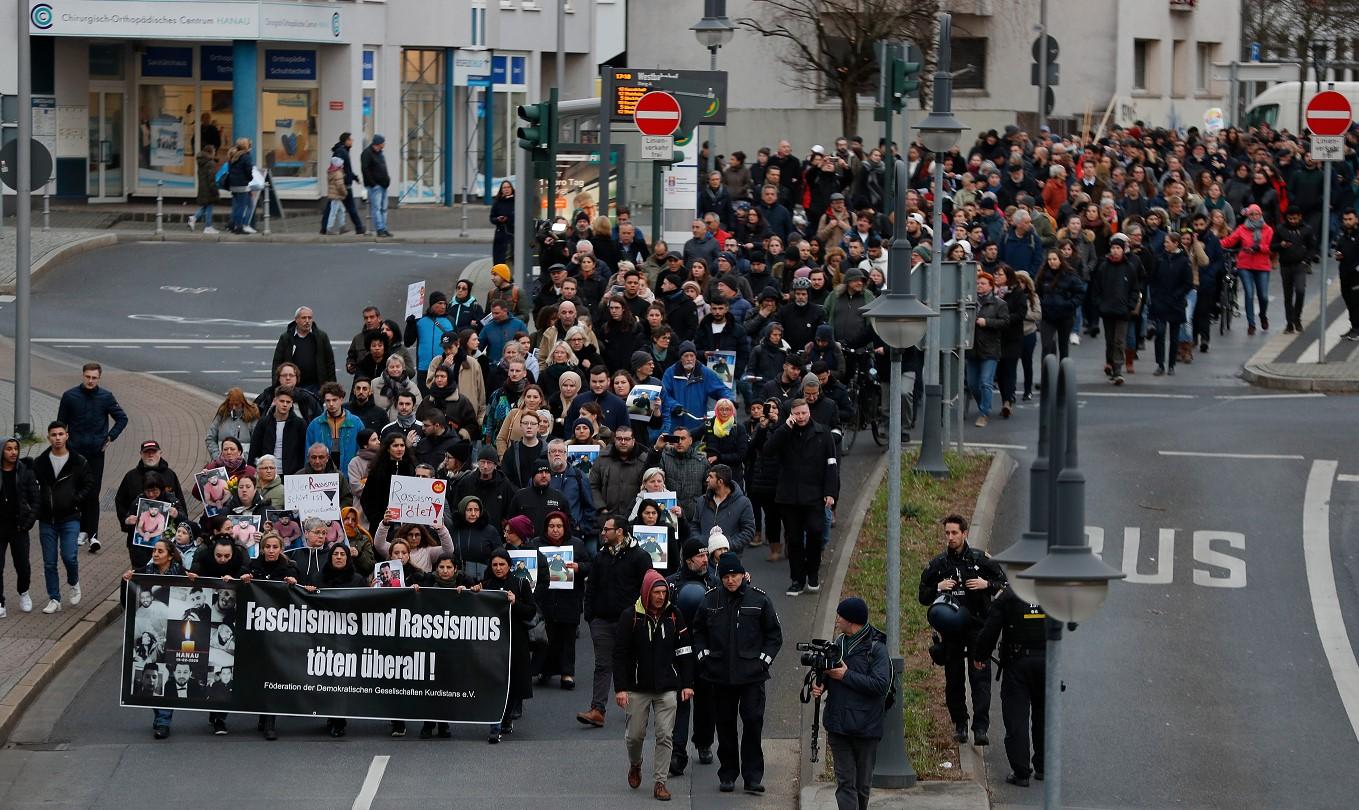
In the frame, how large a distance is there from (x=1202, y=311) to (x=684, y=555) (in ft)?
53.8

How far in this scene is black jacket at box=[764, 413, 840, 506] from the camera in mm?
17688

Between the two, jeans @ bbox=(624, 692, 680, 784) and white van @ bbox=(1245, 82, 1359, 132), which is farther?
white van @ bbox=(1245, 82, 1359, 132)

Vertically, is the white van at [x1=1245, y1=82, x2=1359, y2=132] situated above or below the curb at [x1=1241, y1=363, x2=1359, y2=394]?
above

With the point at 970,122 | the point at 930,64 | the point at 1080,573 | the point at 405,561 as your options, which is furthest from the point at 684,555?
the point at 970,122

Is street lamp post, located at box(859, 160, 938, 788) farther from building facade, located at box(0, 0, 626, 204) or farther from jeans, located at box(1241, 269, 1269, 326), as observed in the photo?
building facade, located at box(0, 0, 626, 204)

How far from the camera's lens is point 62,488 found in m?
17.1

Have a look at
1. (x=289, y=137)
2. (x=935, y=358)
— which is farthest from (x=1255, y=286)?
(x=289, y=137)

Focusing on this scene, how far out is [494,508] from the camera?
55.0 feet

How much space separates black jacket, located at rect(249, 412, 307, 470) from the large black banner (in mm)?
3981

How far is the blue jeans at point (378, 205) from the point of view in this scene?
42.2 m

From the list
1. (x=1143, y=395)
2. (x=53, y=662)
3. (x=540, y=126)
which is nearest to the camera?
(x=53, y=662)

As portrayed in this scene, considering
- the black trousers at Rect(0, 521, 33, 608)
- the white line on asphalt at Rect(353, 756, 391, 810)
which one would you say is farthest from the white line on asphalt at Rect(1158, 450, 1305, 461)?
the black trousers at Rect(0, 521, 33, 608)

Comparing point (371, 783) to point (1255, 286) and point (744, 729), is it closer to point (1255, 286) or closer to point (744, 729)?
point (744, 729)

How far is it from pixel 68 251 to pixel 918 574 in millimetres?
23875
